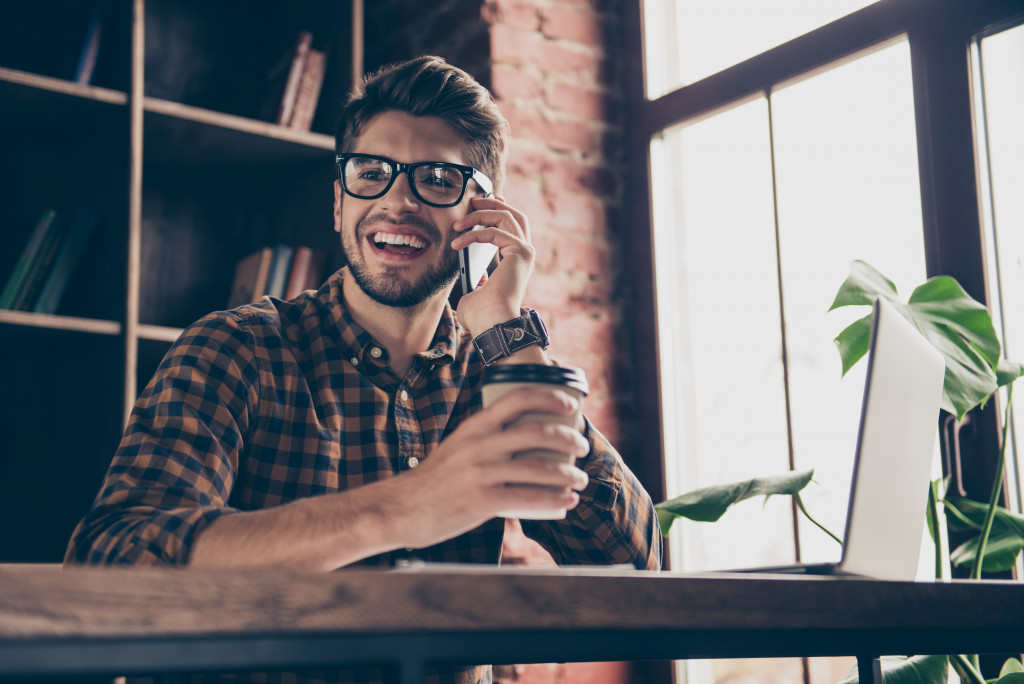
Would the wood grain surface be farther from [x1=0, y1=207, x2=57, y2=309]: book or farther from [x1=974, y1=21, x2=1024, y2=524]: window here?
[x1=0, y1=207, x2=57, y2=309]: book

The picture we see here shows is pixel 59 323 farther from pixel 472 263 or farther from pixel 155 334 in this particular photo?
pixel 472 263

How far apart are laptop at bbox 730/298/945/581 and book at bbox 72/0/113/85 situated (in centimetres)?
199

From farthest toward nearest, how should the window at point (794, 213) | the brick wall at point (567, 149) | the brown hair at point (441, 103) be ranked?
the brick wall at point (567, 149) < the window at point (794, 213) < the brown hair at point (441, 103)

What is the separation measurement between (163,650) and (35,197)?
222 cm

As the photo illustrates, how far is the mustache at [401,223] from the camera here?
1536 mm

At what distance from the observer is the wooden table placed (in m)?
0.42

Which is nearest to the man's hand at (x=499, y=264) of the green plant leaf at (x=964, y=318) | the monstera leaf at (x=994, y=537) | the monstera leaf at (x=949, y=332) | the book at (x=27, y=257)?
the monstera leaf at (x=949, y=332)

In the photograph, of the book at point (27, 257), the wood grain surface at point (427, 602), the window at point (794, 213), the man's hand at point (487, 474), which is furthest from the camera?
the book at point (27, 257)

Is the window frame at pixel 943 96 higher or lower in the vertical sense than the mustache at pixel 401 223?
higher

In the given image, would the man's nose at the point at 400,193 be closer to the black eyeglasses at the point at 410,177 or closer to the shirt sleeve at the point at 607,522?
the black eyeglasses at the point at 410,177

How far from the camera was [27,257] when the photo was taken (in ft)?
6.87

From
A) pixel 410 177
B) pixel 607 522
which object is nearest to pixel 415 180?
pixel 410 177

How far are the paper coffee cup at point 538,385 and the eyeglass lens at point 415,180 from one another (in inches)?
34.1

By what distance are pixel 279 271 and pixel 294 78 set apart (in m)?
0.53
